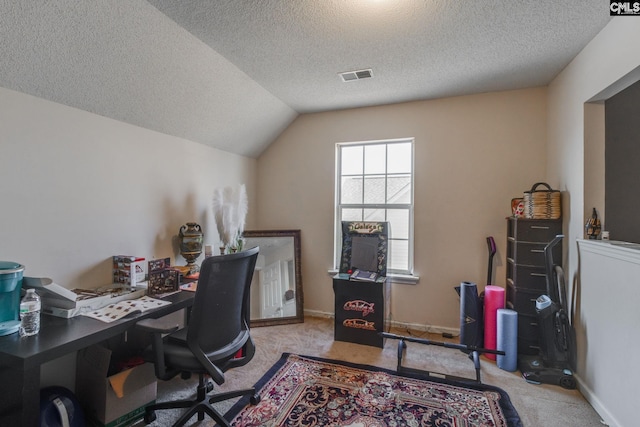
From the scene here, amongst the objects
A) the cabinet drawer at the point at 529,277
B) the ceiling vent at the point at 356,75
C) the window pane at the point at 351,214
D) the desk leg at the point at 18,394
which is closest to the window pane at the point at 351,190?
the window pane at the point at 351,214

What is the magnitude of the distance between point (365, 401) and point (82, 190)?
2.43 m

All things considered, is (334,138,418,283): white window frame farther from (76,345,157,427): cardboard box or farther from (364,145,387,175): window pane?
(76,345,157,427): cardboard box

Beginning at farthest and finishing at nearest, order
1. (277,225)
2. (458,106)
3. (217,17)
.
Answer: (277,225) → (458,106) → (217,17)

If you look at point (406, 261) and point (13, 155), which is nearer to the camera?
point (13, 155)

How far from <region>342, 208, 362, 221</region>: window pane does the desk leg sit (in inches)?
115

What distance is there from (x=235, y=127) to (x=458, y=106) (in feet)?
7.85

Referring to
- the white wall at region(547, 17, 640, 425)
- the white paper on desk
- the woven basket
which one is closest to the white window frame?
the woven basket

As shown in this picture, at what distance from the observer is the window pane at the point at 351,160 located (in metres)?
3.62

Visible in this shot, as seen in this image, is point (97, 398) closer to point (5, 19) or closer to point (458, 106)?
point (5, 19)

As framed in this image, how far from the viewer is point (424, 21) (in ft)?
6.24

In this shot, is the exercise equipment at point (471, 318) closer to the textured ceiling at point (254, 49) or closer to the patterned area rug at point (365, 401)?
the patterned area rug at point (365, 401)

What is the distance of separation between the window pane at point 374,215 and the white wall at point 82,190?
1979mm

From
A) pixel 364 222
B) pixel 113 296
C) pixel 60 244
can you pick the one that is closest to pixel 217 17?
pixel 60 244

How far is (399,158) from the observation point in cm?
344
